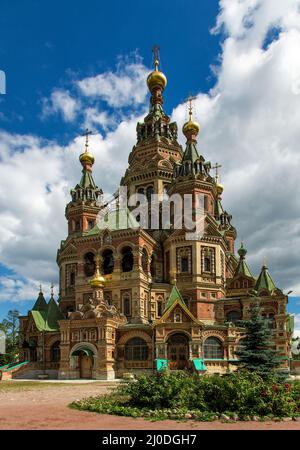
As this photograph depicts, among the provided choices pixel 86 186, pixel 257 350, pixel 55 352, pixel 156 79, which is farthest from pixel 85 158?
pixel 257 350

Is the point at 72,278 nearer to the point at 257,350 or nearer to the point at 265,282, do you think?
the point at 265,282

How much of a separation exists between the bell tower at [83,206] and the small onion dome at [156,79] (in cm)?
1393

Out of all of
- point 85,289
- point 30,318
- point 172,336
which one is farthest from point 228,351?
point 30,318

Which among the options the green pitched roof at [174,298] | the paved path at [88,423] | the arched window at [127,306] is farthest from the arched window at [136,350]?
the paved path at [88,423]

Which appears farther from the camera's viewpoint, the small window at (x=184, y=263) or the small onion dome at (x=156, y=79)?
the small onion dome at (x=156, y=79)

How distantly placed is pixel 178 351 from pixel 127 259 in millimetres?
10318

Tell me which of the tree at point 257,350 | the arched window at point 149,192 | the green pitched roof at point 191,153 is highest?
the green pitched roof at point 191,153

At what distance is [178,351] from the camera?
1403 inches

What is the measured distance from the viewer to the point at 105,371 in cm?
3431

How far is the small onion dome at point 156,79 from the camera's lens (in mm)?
54691

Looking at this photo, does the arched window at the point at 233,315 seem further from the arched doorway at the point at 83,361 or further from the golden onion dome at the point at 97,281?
the arched doorway at the point at 83,361

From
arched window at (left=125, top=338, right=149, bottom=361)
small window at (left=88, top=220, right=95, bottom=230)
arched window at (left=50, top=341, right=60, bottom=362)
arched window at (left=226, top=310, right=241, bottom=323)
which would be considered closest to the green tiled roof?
arched window at (left=50, top=341, right=60, bottom=362)

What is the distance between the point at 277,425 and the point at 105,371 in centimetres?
2429
